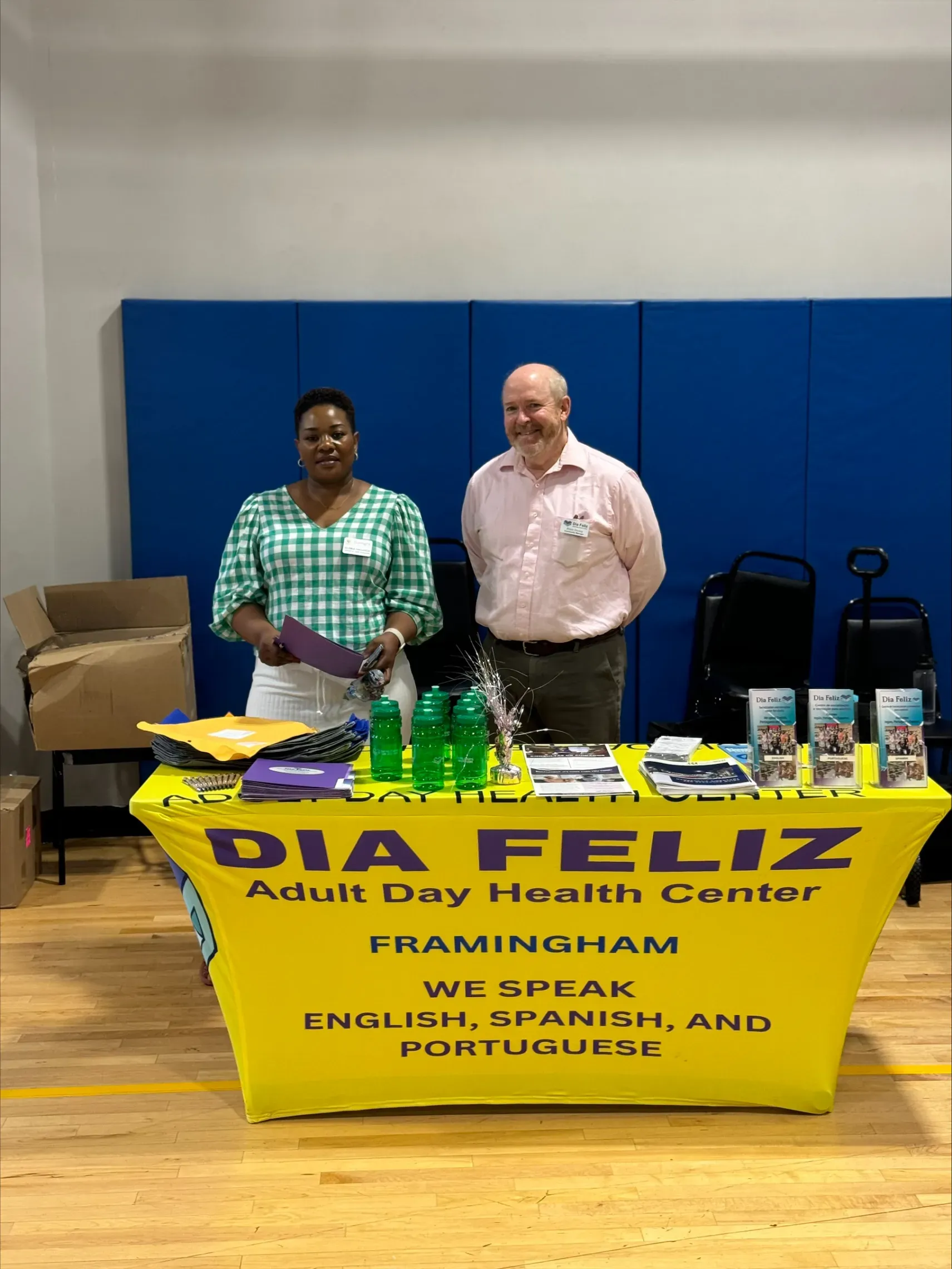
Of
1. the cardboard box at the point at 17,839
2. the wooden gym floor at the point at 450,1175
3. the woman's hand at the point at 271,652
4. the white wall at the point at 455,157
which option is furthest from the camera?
the white wall at the point at 455,157

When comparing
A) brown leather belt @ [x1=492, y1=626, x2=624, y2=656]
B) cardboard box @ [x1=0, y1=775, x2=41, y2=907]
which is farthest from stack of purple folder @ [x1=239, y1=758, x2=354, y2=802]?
cardboard box @ [x1=0, y1=775, x2=41, y2=907]

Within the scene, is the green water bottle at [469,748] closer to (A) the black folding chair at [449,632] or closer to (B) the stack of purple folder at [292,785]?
(B) the stack of purple folder at [292,785]

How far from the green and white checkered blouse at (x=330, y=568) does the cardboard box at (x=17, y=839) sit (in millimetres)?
1291

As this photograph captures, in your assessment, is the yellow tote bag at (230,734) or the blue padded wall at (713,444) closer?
the yellow tote bag at (230,734)

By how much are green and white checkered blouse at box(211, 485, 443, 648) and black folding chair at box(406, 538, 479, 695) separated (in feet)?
3.70

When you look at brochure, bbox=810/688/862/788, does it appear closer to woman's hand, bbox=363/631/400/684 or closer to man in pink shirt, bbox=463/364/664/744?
man in pink shirt, bbox=463/364/664/744

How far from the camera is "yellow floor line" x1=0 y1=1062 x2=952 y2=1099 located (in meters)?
2.53

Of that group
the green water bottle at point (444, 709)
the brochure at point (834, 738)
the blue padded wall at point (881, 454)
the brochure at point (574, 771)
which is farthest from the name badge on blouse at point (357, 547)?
the blue padded wall at point (881, 454)

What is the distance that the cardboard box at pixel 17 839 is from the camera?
145 inches

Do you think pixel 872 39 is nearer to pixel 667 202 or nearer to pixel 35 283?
pixel 667 202

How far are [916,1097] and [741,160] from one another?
143 inches

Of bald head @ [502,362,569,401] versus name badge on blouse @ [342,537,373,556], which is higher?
bald head @ [502,362,569,401]

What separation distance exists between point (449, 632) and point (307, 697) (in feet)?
4.54

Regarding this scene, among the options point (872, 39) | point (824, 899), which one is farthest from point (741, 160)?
point (824, 899)
